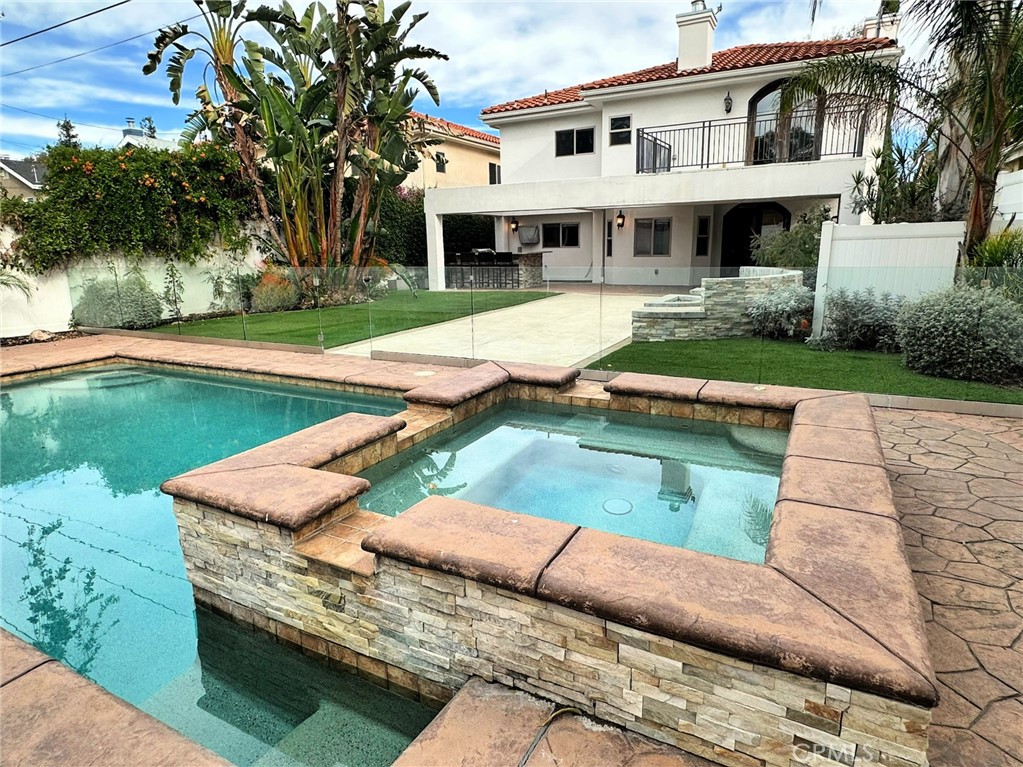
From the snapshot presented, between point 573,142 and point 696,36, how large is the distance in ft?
16.0

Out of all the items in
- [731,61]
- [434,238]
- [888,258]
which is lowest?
[888,258]

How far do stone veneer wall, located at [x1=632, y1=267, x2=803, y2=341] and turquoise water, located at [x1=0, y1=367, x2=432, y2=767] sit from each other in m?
4.98

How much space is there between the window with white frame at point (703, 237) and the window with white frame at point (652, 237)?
3.18 feet

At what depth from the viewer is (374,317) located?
1044 cm

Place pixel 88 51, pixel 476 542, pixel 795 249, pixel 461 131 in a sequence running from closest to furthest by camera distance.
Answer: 1. pixel 476 542
2. pixel 795 249
3. pixel 88 51
4. pixel 461 131

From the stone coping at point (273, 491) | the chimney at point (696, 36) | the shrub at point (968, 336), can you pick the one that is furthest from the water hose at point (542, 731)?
the chimney at point (696, 36)

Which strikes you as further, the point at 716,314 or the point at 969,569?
the point at 716,314

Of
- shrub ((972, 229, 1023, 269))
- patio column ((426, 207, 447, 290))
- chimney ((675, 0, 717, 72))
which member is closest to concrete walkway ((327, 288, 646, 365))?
shrub ((972, 229, 1023, 269))

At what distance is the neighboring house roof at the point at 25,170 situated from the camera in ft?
102

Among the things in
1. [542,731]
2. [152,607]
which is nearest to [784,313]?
[542,731]

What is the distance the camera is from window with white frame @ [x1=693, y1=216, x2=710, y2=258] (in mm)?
19891

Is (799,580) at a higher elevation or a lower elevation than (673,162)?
lower

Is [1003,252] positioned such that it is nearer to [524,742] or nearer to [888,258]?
[888,258]

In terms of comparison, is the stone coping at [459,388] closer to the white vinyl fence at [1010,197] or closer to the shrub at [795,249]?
the shrub at [795,249]
